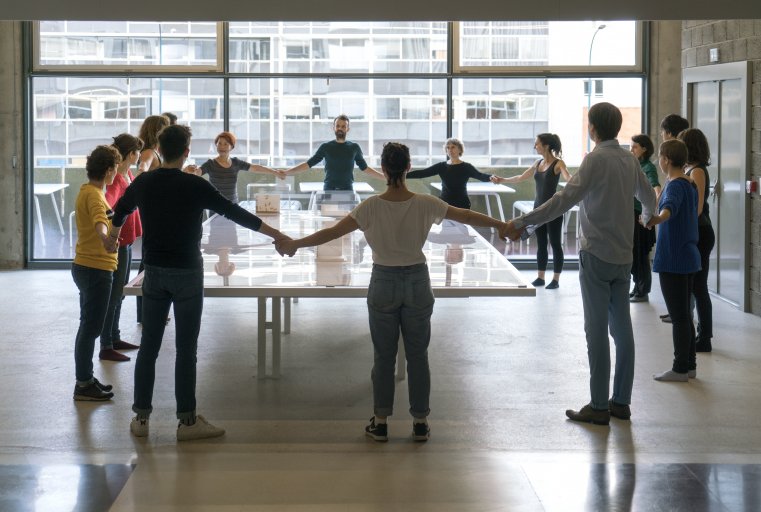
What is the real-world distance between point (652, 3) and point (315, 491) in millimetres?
4075

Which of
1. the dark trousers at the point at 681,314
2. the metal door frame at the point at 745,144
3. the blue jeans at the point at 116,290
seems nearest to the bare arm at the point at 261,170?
the blue jeans at the point at 116,290

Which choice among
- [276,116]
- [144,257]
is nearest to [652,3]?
[144,257]

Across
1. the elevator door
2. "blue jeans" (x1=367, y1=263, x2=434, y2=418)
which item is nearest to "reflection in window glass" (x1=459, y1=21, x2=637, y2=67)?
the elevator door

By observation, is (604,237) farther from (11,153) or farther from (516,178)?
(11,153)

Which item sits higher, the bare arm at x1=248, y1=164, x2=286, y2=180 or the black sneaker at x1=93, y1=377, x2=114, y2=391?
the bare arm at x1=248, y1=164, x2=286, y2=180

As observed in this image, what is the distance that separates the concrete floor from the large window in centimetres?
399

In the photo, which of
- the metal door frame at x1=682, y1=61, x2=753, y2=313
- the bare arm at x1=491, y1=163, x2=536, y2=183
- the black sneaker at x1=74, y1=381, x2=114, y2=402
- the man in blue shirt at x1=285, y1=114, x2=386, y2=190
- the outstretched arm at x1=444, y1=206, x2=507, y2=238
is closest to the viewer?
the outstretched arm at x1=444, y1=206, x2=507, y2=238

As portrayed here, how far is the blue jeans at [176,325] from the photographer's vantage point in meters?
4.94

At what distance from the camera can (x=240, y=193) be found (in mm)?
11859

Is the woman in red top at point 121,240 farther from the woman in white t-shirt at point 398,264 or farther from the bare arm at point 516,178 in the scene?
the bare arm at point 516,178

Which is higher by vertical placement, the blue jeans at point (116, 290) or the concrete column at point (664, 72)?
the concrete column at point (664, 72)

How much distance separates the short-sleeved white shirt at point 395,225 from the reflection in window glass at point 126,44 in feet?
23.0

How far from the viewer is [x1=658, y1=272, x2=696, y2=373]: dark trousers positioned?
615cm

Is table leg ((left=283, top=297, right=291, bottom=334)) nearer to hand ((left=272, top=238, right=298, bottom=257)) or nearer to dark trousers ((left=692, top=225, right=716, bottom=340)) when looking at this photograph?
hand ((left=272, top=238, right=298, bottom=257))
